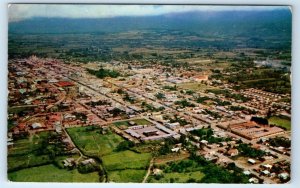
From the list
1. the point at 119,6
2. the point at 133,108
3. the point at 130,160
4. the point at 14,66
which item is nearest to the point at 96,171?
the point at 130,160

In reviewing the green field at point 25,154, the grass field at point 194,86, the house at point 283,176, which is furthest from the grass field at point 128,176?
the house at point 283,176

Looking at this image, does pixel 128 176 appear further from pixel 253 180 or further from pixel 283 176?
pixel 283 176

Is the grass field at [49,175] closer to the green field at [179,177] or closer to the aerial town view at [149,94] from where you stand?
the aerial town view at [149,94]

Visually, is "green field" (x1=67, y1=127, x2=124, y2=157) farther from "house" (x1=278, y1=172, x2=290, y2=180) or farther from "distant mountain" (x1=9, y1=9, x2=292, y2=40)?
"house" (x1=278, y1=172, x2=290, y2=180)

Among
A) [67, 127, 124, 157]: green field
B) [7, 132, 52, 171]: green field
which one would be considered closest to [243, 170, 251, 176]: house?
[67, 127, 124, 157]: green field

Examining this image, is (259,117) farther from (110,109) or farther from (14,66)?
(14,66)

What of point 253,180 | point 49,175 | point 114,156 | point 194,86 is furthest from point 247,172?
point 49,175
